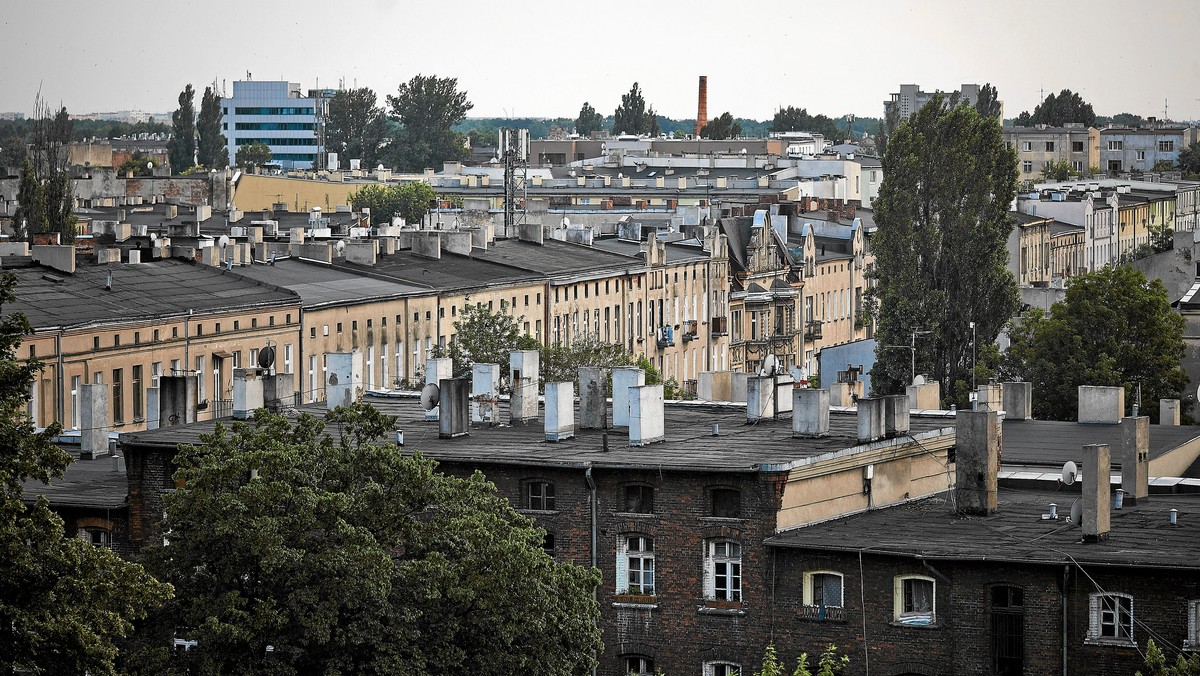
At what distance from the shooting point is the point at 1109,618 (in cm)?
4412

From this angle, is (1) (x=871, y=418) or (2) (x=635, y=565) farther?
(1) (x=871, y=418)

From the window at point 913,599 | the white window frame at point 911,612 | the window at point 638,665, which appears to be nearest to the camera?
the white window frame at point 911,612

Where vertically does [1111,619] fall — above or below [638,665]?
above

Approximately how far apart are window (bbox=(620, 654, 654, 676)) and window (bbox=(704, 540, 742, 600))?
1803 millimetres

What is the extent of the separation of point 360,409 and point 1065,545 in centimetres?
1306

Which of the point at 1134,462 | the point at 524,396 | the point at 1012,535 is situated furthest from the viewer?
the point at 524,396

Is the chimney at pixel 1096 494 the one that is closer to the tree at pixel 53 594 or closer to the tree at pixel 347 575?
the tree at pixel 347 575

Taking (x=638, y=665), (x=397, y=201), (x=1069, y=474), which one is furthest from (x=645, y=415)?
(x=397, y=201)

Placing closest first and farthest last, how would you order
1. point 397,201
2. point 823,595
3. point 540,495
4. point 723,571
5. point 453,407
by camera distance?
1. point 823,595
2. point 723,571
3. point 540,495
4. point 453,407
5. point 397,201

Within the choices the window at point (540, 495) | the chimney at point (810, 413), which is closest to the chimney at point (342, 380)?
the window at point (540, 495)

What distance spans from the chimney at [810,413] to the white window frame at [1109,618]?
9306 millimetres

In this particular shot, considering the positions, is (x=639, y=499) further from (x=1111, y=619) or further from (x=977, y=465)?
(x=1111, y=619)

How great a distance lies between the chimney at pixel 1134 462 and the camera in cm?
5097

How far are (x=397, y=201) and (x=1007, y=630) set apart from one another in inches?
5256
